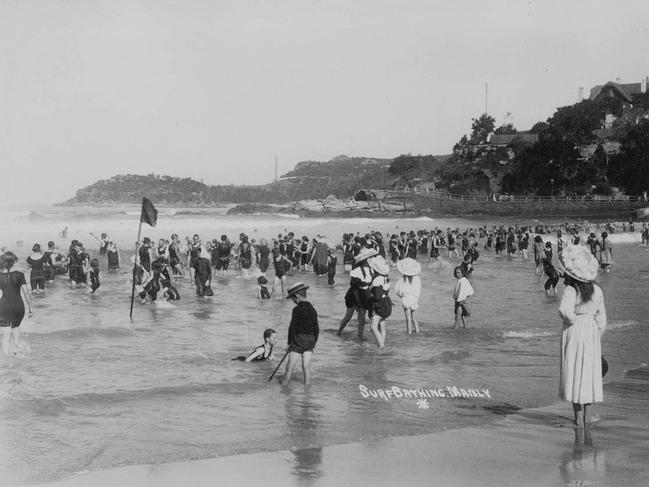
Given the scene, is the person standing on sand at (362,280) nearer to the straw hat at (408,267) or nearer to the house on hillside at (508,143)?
the straw hat at (408,267)

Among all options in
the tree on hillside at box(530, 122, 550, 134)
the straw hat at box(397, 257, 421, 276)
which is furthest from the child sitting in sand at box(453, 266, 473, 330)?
the tree on hillside at box(530, 122, 550, 134)

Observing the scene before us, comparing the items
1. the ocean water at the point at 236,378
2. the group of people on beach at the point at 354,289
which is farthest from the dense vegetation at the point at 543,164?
the ocean water at the point at 236,378

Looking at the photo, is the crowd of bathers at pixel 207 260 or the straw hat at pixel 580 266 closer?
the straw hat at pixel 580 266

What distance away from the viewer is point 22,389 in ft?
29.8

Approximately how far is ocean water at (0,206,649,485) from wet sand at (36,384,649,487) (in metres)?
0.32

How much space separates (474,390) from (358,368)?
1.99m

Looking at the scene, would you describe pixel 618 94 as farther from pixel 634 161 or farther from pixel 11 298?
pixel 11 298

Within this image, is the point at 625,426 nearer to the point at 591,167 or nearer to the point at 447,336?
the point at 447,336

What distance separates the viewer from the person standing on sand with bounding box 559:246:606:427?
6750 millimetres

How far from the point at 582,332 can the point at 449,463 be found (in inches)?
70.1

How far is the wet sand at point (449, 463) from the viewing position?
5.78 meters

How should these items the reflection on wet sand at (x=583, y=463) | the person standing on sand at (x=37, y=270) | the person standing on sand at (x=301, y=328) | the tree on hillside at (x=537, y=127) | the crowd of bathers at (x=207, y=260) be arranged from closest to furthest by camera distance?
the reflection on wet sand at (x=583, y=463) → the person standing on sand at (x=301, y=328) → the crowd of bathers at (x=207, y=260) → the person standing on sand at (x=37, y=270) → the tree on hillside at (x=537, y=127)

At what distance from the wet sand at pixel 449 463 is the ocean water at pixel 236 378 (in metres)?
0.32

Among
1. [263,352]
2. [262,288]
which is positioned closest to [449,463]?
[263,352]
